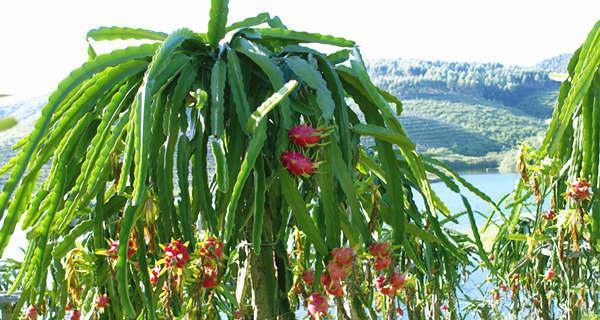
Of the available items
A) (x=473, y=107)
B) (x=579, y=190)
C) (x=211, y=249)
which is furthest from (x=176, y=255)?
(x=473, y=107)

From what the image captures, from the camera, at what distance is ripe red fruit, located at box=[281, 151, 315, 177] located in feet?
3.19

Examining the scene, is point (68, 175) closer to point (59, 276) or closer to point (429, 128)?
point (59, 276)

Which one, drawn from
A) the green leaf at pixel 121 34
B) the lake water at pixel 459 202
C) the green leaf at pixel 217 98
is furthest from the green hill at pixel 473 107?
the green leaf at pixel 217 98

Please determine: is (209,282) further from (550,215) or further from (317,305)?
(550,215)

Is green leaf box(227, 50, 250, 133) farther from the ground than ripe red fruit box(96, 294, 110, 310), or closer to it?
farther from the ground

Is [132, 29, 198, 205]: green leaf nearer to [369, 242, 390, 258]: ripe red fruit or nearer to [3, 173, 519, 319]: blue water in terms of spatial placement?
[369, 242, 390, 258]: ripe red fruit

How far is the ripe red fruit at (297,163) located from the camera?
0.97m

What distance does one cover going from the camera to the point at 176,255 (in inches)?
38.7

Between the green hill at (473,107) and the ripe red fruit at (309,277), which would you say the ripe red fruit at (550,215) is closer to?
the ripe red fruit at (309,277)

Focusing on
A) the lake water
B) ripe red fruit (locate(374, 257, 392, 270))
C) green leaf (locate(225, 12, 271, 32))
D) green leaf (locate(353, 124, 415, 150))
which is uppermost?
green leaf (locate(225, 12, 271, 32))

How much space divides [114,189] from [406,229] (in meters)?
0.47

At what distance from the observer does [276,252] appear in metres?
1.16

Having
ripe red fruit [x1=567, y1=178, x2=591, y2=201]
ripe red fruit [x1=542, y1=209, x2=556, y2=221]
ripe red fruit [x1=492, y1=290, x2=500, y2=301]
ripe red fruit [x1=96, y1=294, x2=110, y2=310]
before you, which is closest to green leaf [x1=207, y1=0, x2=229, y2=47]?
ripe red fruit [x1=96, y1=294, x2=110, y2=310]

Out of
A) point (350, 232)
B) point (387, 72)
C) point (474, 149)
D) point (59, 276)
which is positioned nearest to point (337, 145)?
point (350, 232)
